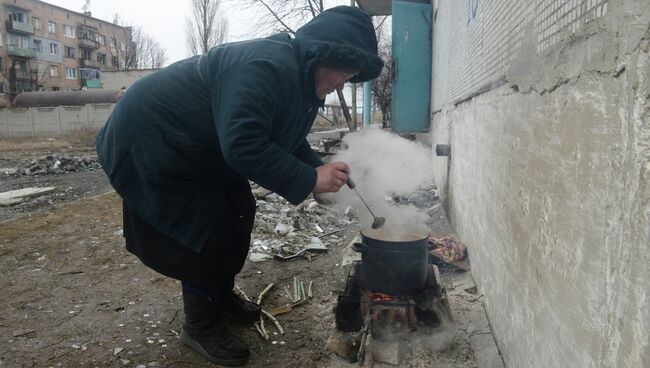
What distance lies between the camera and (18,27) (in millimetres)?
49031

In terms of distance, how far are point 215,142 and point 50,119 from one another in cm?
3136

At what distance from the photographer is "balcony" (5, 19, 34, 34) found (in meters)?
48.3

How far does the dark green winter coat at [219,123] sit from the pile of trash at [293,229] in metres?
2.29

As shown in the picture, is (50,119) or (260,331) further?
(50,119)

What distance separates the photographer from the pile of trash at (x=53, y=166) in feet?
40.3

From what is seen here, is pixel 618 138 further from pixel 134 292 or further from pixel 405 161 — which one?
pixel 405 161

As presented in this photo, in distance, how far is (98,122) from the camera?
92.0 feet

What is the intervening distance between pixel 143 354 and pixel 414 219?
2.36 m

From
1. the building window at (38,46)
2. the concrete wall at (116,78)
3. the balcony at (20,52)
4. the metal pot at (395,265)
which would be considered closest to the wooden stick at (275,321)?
the metal pot at (395,265)

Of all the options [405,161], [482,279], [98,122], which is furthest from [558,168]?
[98,122]

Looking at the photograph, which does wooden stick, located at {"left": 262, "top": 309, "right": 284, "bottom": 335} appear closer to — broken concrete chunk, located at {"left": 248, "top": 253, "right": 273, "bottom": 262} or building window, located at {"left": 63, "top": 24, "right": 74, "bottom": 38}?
broken concrete chunk, located at {"left": 248, "top": 253, "right": 273, "bottom": 262}

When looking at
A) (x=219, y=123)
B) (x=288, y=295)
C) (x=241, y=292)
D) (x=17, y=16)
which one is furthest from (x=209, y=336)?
(x=17, y=16)

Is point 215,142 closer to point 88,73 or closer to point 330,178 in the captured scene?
point 330,178

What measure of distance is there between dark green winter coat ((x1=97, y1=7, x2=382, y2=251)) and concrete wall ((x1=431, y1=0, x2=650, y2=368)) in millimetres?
905
